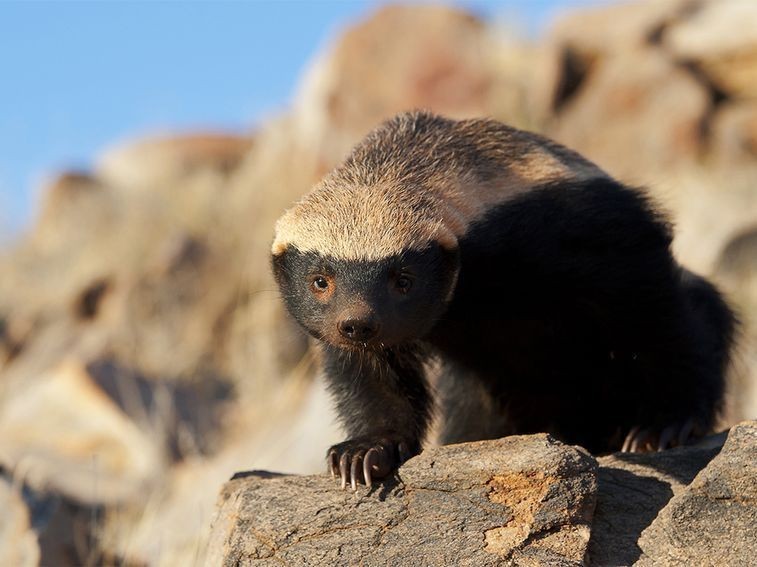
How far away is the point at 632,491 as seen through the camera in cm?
473

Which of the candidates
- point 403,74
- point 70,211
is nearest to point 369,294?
point 403,74

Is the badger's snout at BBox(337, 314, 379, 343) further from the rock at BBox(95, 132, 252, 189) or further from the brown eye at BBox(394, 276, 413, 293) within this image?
the rock at BBox(95, 132, 252, 189)

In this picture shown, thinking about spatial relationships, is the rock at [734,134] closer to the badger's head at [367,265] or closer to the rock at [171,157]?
the rock at [171,157]

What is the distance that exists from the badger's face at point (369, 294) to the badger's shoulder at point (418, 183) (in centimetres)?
6

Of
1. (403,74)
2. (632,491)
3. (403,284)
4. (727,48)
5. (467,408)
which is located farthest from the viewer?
(403,74)

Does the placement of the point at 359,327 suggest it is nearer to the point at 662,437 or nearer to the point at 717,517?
the point at 717,517

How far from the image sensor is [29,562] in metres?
6.57

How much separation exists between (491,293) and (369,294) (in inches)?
33.0

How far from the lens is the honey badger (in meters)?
4.99

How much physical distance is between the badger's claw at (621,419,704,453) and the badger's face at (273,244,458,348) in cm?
132

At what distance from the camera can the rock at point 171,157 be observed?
79.7ft

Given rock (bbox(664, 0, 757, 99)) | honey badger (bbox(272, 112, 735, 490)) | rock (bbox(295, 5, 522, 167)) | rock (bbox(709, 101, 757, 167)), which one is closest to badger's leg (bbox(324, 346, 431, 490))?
honey badger (bbox(272, 112, 735, 490))

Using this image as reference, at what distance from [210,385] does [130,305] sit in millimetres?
2215

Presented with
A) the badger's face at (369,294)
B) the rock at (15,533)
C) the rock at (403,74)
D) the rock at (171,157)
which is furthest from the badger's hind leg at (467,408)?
the rock at (171,157)
